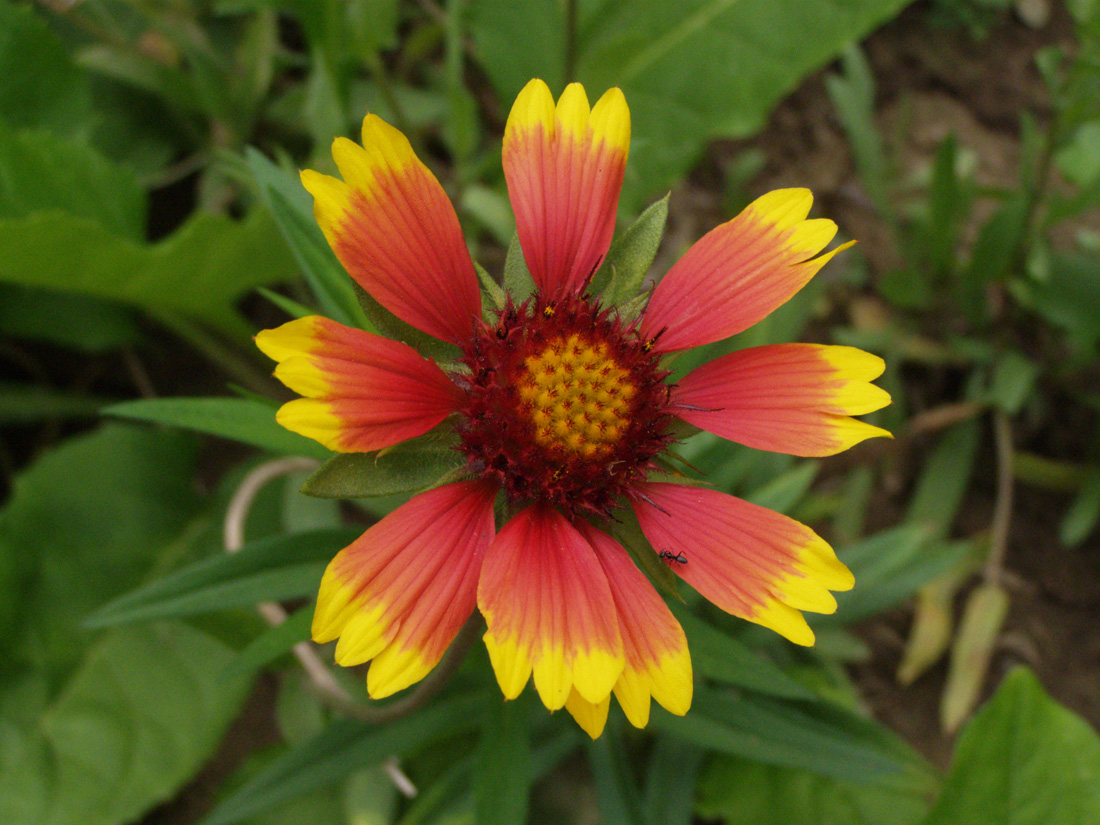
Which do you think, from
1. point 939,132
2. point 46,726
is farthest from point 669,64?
point 46,726

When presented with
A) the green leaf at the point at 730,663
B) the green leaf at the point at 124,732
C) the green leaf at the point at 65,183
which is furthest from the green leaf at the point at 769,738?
the green leaf at the point at 65,183

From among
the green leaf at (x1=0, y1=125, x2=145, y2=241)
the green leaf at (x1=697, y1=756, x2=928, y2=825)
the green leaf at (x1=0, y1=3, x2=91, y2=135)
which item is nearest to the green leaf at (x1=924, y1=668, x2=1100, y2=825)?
the green leaf at (x1=697, y1=756, x2=928, y2=825)

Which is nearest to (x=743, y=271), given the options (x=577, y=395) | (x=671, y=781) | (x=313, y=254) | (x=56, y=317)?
(x=577, y=395)

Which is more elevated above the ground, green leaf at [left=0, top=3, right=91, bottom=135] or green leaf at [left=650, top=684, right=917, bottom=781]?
green leaf at [left=0, top=3, right=91, bottom=135]

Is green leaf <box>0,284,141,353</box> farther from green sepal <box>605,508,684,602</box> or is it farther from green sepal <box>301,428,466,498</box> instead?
green sepal <box>605,508,684,602</box>

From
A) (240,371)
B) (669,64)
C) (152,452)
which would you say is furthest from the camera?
(669,64)

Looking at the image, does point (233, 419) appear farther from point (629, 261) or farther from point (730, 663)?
point (730, 663)

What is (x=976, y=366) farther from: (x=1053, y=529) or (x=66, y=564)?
(x=66, y=564)
